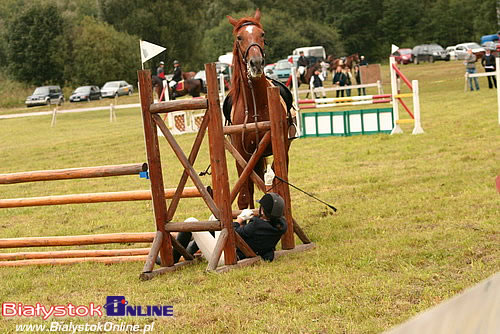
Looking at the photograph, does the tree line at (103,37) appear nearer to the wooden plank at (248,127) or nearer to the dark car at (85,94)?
the dark car at (85,94)

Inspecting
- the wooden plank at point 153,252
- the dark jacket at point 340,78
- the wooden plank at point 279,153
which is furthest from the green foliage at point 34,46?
the wooden plank at point 153,252

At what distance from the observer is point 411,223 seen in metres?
8.68

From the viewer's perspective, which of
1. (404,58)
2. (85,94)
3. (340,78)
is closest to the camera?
(340,78)

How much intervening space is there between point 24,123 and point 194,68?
3485 cm

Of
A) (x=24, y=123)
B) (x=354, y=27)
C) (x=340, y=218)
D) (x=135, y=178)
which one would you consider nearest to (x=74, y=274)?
(x=340, y=218)

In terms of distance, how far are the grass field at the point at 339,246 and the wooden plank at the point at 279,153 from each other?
1.25 ft

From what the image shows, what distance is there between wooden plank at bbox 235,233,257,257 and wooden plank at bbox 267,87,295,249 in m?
0.56

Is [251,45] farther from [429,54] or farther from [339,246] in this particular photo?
[429,54]

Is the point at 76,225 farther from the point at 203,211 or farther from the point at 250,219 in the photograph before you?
the point at 250,219

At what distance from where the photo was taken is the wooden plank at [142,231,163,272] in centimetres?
719

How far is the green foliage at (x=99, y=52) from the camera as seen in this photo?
2680 inches

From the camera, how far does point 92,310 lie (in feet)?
19.7

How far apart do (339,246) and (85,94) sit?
168ft

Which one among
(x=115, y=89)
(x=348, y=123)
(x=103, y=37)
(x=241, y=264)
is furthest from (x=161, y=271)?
(x=103, y=37)
